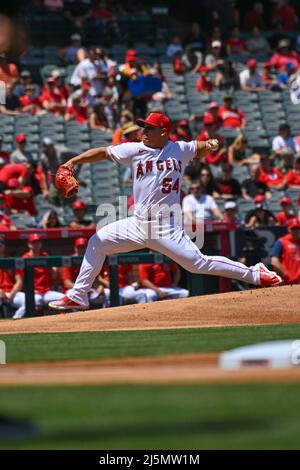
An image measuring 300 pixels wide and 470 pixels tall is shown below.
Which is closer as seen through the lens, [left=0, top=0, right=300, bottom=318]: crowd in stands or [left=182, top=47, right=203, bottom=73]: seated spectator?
[left=0, top=0, right=300, bottom=318]: crowd in stands

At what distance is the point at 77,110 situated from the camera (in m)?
22.3

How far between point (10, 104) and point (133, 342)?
12.3m

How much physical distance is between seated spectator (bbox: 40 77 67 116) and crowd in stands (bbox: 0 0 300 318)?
0.02m

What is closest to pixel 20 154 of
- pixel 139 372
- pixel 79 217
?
pixel 79 217

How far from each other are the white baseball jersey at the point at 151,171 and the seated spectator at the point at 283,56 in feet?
46.6

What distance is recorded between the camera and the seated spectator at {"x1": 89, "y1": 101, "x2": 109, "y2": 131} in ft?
72.6

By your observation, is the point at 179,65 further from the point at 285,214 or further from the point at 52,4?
the point at 285,214

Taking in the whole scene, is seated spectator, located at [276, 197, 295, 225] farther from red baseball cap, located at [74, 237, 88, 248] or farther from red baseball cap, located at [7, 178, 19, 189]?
red baseball cap, located at [7, 178, 19, 189]

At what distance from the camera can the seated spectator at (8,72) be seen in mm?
21766

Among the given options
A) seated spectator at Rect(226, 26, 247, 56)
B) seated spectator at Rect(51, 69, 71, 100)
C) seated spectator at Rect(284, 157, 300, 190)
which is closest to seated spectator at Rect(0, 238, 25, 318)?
seated spectator at Rect(51, 69, 71, 100)

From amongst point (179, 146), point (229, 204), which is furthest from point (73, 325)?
point (229, 204)

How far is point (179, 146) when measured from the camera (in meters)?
12.5

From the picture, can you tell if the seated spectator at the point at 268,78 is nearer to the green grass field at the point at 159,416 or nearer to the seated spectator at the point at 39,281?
the seated spectator at the point at 39,281

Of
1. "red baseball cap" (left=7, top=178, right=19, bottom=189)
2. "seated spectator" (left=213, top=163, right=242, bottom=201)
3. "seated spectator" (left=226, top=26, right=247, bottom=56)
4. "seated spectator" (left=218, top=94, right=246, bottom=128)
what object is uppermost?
"seated spectator" (left=226, top=26, right=247, bottom=56)
